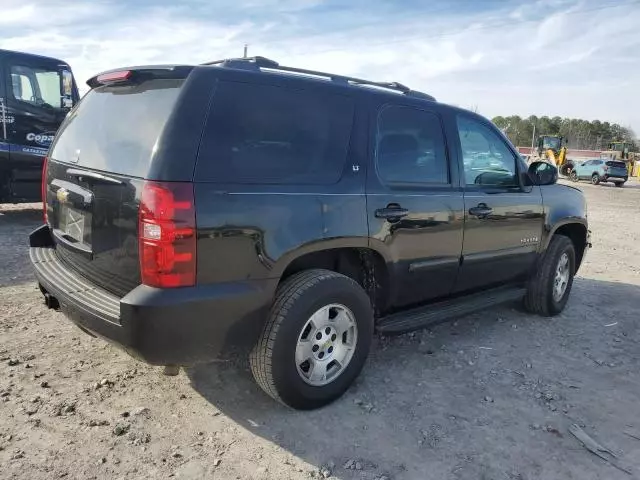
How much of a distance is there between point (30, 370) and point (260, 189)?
6.72 ft

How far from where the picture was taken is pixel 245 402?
323cm

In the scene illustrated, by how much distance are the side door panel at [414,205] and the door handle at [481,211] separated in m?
0.15

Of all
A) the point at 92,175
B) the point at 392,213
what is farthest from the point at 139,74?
the point at 392,213

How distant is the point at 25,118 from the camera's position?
803 centimetres

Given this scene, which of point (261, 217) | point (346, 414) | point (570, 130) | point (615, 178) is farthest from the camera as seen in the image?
point (570, 130)

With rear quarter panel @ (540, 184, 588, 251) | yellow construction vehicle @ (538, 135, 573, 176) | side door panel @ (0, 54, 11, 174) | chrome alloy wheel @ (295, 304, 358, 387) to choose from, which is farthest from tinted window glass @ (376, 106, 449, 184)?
yellow construction vehicle @ (538, 135, 573, 176)

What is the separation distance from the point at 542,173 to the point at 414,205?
1.79 m

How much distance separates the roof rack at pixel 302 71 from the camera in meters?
2.97

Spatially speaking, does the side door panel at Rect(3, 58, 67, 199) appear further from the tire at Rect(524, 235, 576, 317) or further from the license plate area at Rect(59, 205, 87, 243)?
the tire at Rect(524, 235, 576, 317)

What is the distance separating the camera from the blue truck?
7.90m

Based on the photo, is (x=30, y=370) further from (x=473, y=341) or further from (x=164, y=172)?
(x=473, y=341)

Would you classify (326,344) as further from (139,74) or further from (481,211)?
(139,74)

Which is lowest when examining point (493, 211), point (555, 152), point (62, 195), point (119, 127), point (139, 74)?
point (493, 211)

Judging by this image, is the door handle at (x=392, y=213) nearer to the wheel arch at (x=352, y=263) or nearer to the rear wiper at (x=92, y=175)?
the wheel arch at (x=352, y=263)
